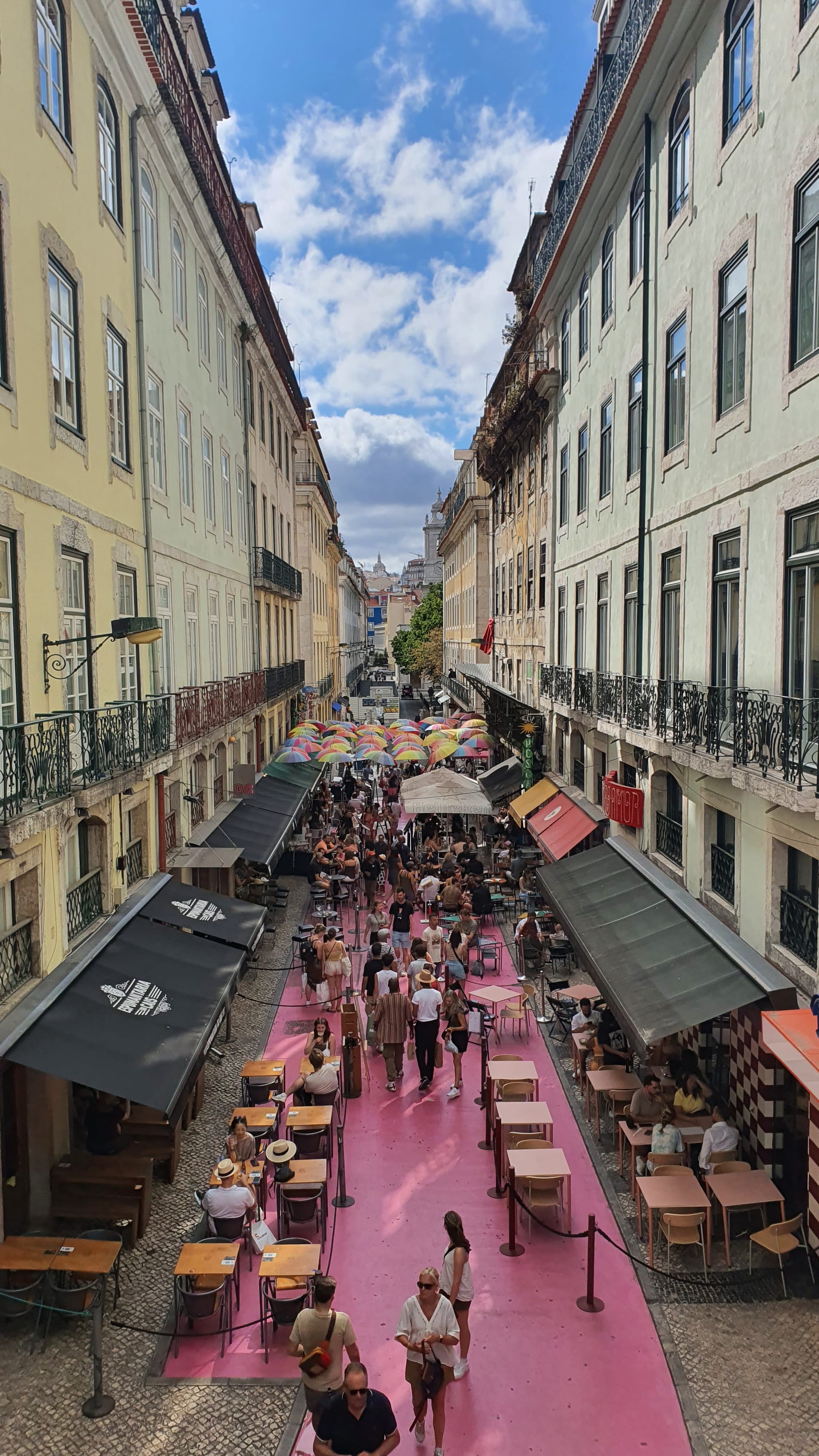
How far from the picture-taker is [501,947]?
62.3ft

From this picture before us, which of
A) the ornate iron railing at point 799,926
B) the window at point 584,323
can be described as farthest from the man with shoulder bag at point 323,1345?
the window at point 584,323

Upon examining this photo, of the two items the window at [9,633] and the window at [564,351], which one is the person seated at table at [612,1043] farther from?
the window at [564,351]

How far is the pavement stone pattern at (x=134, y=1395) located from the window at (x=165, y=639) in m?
8.53

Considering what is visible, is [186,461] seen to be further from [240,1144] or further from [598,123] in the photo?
[240,1144]

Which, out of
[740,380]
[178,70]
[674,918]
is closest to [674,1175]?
[674,918]

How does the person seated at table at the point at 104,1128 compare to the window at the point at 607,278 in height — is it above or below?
below

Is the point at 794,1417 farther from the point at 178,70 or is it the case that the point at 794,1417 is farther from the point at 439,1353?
the point at 178,70

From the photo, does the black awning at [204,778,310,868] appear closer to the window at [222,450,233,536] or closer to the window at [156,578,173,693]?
the window at [156,578,173,693]

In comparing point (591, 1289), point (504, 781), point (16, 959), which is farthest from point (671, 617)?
point (504, 781)

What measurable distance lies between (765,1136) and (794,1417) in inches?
119

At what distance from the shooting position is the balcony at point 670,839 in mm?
13461

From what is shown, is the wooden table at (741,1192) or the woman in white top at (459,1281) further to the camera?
the wooden table at (741,1192)

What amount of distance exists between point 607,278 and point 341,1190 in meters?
16.6

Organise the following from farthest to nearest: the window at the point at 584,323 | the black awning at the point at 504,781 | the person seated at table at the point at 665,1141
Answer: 1. the black awning at the point at 504,781
2. the window at the point at 584,323
3. the person seated at table at the point at 665,1141
